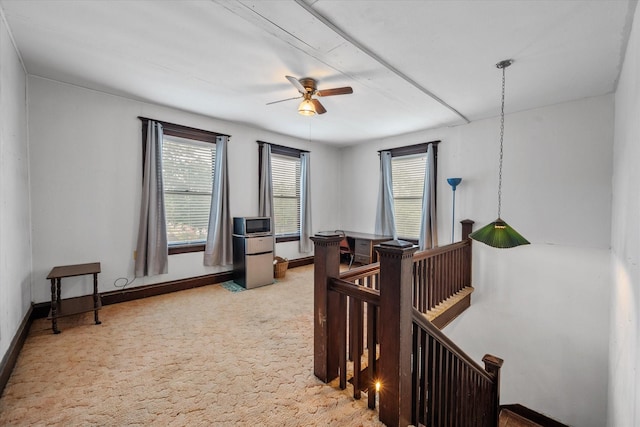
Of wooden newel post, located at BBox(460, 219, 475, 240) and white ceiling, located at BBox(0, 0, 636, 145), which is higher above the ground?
white ceiling, located at BBox(0, 0, 636, 145)

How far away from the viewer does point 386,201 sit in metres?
5.41

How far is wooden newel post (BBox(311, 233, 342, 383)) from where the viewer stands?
193 centimetres

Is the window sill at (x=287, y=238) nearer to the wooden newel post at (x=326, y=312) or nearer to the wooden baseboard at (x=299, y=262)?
the wooden baseboard at (x=299, y=262)

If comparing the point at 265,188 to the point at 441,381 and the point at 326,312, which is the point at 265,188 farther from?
the point at 441,381

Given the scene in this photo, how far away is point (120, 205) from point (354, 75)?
3467 mm

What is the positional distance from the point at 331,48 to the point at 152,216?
3206mm

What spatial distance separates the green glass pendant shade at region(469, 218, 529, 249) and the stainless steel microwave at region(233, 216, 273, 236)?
3.21 m

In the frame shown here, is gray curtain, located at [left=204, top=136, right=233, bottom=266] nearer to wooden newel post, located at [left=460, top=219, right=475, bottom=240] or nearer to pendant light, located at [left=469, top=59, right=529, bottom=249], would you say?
pendant light, located at [left=469, top=59, right=529, bottom=249]

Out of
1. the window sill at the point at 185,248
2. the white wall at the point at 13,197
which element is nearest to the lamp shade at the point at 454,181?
the window sill at the point at 185,248

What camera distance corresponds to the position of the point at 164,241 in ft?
12.4

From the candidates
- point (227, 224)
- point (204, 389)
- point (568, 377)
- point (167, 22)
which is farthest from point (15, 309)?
point (568, 377)

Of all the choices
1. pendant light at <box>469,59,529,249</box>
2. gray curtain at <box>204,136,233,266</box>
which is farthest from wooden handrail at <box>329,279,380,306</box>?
gray curtain at <box>204,136,233,266</box>

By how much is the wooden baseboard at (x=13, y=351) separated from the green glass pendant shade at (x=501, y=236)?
388cm

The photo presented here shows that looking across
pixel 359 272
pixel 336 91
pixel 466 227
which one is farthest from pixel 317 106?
pixel 466 227
